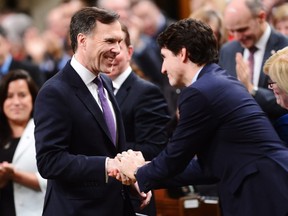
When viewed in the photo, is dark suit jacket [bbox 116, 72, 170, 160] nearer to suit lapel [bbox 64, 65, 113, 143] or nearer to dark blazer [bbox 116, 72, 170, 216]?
dark blazer [bbox 116, 72, 170, 216]

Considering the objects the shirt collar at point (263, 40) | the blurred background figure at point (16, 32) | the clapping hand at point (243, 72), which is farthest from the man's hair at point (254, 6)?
the blurred background figure at point (16, 32)

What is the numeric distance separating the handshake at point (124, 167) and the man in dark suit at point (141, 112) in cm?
69

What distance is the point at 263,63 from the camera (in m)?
5.56

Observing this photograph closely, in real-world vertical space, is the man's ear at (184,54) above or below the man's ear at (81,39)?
below

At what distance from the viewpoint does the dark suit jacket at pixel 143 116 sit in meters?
5.10

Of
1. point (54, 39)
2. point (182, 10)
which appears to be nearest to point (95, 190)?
point (54, 39)

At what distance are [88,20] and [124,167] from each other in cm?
79

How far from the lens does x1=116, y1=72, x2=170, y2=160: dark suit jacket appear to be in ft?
16.7

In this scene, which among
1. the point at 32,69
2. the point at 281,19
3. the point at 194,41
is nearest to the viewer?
the point at 194,41

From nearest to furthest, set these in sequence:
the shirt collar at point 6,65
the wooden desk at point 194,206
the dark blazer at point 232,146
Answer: the dark blazer at point 232,146, the wooden desk at point 194,206, the shirt collar at point 6,65

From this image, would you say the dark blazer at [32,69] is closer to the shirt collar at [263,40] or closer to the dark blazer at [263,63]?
the dark blazer at [263,63]

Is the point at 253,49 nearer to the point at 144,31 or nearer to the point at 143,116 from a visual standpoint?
the point at 143,116

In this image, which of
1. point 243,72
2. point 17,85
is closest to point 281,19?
point 243,72

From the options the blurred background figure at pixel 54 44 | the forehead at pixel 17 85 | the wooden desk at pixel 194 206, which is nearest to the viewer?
the wooden desk at pixel 194 206
